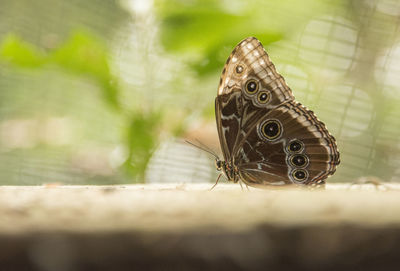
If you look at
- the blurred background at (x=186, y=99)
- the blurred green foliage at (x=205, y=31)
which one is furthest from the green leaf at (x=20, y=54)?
the blurred background at (x=186, y=99)

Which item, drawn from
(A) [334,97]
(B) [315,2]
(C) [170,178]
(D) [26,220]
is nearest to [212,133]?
(C) [170,178]

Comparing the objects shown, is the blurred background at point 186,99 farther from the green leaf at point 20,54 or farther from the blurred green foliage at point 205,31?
the green leaf at point 20,54

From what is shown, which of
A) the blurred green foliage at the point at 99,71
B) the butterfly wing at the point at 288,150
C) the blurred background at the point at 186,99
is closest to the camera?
the butterfly wing at the point at 288,150

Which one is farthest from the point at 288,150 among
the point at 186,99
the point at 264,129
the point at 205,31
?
the point at 186,99

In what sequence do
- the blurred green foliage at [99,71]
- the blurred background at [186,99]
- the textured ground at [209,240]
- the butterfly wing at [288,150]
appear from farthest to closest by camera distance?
the blurred background at [186,99] → the blurred green foliage at [99,71] → the butterfly wing at [288,150] → the textured ground at [209,240]

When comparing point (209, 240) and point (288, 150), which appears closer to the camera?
point (209, 240)

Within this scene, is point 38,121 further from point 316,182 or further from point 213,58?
point 316,182

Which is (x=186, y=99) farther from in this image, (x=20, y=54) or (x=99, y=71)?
(x=20, y=54)

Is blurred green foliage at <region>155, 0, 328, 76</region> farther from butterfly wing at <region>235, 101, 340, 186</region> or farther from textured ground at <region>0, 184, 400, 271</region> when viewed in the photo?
textured ground at <region>0, 184, 400, 271</region>
